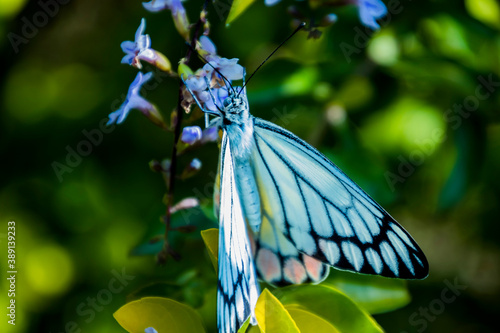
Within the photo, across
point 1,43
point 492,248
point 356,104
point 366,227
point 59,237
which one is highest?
point 1,43

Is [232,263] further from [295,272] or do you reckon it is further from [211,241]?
[295,272]

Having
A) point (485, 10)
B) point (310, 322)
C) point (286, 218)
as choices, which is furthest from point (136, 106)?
point (485, 10)

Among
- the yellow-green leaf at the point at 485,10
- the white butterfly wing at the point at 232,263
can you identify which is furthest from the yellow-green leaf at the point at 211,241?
the yellow-green leaf at the point at 485,10

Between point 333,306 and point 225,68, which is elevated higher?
point 225,68

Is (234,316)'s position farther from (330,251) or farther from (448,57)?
(448,57)

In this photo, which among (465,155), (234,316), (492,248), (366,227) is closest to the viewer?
(234,316)

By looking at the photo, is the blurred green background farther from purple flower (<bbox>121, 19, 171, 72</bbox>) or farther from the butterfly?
purple flower (<bbox>121, 19, 171, 72</bbox>)

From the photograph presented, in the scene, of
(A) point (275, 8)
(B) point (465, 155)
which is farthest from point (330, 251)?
(A) point (275, 8)
